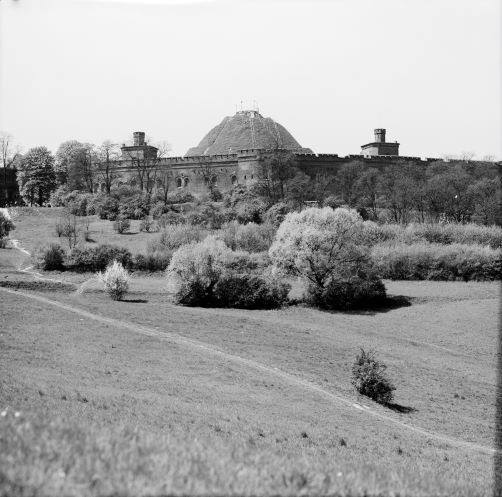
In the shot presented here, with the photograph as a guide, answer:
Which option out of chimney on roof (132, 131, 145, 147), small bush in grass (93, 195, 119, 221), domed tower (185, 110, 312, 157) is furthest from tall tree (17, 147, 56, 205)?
domed tower (185, 110, 312, 157)

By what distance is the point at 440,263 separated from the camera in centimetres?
4912

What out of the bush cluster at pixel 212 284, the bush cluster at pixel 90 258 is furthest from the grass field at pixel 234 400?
the bush cluster at pixel 90 258

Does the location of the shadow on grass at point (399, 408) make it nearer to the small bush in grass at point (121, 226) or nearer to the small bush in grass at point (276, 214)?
Result: the small bush in grass at point (276, 214)

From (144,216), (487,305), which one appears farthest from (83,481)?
(144,216)

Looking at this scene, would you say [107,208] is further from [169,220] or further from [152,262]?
[152,262]

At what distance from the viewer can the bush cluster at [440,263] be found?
48.2 metres

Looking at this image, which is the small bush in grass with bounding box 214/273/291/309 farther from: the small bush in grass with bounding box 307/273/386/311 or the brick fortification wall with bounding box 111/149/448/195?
the brick fortification wall with bounding box 111/149/448/195

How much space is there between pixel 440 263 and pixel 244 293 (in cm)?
1859

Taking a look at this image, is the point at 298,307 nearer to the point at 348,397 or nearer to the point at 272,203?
the point at 348,397

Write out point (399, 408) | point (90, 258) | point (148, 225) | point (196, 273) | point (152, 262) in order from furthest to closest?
point (148, 225) → point (152, 262) → point (90, 258) → point (196, 273) → point (399, 408)

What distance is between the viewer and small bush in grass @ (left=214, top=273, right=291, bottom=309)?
127 feet

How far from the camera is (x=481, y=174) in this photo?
85.6 metres

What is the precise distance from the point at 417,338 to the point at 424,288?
13386mm

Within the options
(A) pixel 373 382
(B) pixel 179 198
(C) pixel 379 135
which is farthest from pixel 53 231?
(C) pixel 379 135
